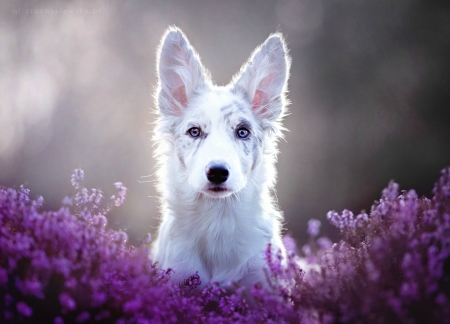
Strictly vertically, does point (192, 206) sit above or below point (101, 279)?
above

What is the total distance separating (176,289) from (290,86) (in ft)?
18.3

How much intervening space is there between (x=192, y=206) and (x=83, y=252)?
1563 millimetres

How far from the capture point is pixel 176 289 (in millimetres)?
2699

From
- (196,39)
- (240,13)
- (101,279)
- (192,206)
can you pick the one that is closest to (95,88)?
(196,39)

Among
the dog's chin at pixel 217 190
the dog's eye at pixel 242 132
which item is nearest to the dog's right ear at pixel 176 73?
the dog's eye at pixel 242 132

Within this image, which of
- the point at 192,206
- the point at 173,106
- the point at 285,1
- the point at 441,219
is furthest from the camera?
the point at 285,1

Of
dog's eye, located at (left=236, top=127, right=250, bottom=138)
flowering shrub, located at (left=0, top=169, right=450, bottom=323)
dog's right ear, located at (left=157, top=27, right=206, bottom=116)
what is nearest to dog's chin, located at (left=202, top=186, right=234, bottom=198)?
dog's eye, located at (left=236, top=127, right=250, bottom=138)

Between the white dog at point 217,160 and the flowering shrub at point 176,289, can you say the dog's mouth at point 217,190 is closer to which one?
the white dog at point 217,160

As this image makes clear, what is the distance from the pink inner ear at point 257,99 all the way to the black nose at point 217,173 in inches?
48.6

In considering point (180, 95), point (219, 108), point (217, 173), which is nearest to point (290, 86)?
point (180, 95)

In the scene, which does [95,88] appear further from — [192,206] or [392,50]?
[392,50]

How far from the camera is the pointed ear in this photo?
4023 millimetres

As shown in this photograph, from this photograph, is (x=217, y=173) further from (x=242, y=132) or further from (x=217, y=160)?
(x=242, y=132)

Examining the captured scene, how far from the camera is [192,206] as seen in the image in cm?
391
